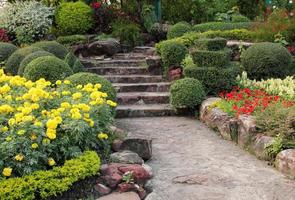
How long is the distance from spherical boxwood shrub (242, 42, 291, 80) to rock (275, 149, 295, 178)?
→ 4.18 m

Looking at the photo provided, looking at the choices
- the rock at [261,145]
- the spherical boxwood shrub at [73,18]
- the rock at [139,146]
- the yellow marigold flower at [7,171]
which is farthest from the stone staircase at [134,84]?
the yellow marigold flower at [7,171]

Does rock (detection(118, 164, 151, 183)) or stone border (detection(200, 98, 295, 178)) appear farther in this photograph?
stone border (detection(200, 98, 295, 178))

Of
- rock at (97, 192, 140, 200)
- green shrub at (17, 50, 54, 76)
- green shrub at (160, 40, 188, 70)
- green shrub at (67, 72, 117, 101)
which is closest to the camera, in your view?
rock at (97, 192, 140, 200)

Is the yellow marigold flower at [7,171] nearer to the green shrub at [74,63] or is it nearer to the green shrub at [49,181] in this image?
the green shrub at [49,181]

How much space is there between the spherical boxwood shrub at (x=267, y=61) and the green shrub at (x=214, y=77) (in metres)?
0.83

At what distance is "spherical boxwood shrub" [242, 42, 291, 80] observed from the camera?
30.4 ft

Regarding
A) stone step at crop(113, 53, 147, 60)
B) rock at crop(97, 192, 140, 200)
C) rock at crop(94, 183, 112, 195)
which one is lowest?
rock at crop(97, 192, 140, 200)

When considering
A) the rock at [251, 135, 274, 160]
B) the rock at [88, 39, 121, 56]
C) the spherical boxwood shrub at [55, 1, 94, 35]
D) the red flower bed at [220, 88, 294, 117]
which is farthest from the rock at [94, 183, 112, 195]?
the spherical boxwood shrub at [55, 1, 94, 35]

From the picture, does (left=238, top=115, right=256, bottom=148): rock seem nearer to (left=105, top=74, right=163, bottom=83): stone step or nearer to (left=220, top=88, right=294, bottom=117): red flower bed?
(left=220, top=88, right=294, bottom=117): red flower bed

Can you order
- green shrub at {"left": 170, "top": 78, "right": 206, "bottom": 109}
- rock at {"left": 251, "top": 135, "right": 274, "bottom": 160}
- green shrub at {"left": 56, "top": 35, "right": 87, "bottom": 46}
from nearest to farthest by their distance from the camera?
rock at {"left": 251, "top": 135, "right": 274, "bottom": 160} < green shrub at {"left": 170, "top": 78, "right": 206, "bottom": 109} < green shrub at {"left": 56, "top": 35, "right": 87, "bottom": 46}

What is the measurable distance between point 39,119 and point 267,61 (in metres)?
5.96

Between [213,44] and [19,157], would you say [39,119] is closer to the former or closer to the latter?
[19,157]

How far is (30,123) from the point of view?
14.2 ft

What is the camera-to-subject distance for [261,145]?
5.89 meters
